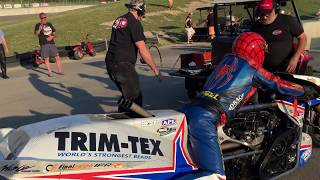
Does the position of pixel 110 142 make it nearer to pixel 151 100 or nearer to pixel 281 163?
pixel 281 163

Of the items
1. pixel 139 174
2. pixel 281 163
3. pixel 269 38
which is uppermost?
pixel 269 38

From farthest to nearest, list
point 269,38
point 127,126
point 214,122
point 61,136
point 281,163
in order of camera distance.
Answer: point 269,38
point 281,163
point 214,122
point 127,126
point 61,136

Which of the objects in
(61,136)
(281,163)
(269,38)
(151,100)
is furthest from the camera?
(151,100)

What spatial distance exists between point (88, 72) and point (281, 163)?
A: 1093cm

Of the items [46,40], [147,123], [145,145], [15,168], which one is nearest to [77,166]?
[15,168]

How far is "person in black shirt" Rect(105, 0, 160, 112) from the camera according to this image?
640 centimetres

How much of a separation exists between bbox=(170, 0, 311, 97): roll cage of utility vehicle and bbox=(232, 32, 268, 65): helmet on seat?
3.54 meters

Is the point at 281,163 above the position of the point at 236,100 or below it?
below

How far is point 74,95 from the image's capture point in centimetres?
1116

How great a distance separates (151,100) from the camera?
32.7 feet

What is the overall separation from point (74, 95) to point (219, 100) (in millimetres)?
7098

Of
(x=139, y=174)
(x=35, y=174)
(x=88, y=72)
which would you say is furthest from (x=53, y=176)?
(x=88, y=72)

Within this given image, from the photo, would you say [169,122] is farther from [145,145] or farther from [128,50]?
[128,50]

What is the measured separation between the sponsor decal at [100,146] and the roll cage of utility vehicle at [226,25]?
442 cm
